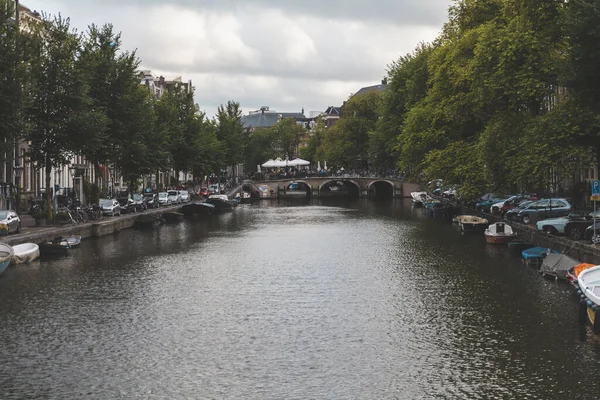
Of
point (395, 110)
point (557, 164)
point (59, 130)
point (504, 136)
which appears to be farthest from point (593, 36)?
point (395, 110)

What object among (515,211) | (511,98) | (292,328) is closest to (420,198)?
(515,211)

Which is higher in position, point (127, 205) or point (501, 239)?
point (127, 205)

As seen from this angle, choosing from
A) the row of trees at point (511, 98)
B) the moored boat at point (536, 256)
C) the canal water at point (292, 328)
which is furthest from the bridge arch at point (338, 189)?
the moored boat at point (536, 256)

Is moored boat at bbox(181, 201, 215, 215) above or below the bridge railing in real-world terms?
below

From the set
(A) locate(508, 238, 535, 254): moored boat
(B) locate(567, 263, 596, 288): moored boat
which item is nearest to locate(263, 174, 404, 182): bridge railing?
(A) locate(508, 238, 535, 254): moored boat

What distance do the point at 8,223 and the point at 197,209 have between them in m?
47.2

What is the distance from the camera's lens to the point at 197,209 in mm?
94750

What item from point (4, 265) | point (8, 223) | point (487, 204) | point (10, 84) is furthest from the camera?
point (487, 204)

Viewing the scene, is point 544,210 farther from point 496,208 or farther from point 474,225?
point 496,208

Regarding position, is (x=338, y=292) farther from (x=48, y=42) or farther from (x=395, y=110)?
(x=395, y=110)

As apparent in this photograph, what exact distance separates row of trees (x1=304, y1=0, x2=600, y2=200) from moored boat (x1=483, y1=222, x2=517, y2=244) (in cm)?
299

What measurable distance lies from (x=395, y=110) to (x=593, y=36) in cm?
6224

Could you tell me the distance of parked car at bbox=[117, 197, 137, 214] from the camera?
7844cm

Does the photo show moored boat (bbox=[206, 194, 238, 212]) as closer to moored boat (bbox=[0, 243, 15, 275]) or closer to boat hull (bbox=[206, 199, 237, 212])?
boat hull (bbox=[206, 199, 237, 212])
